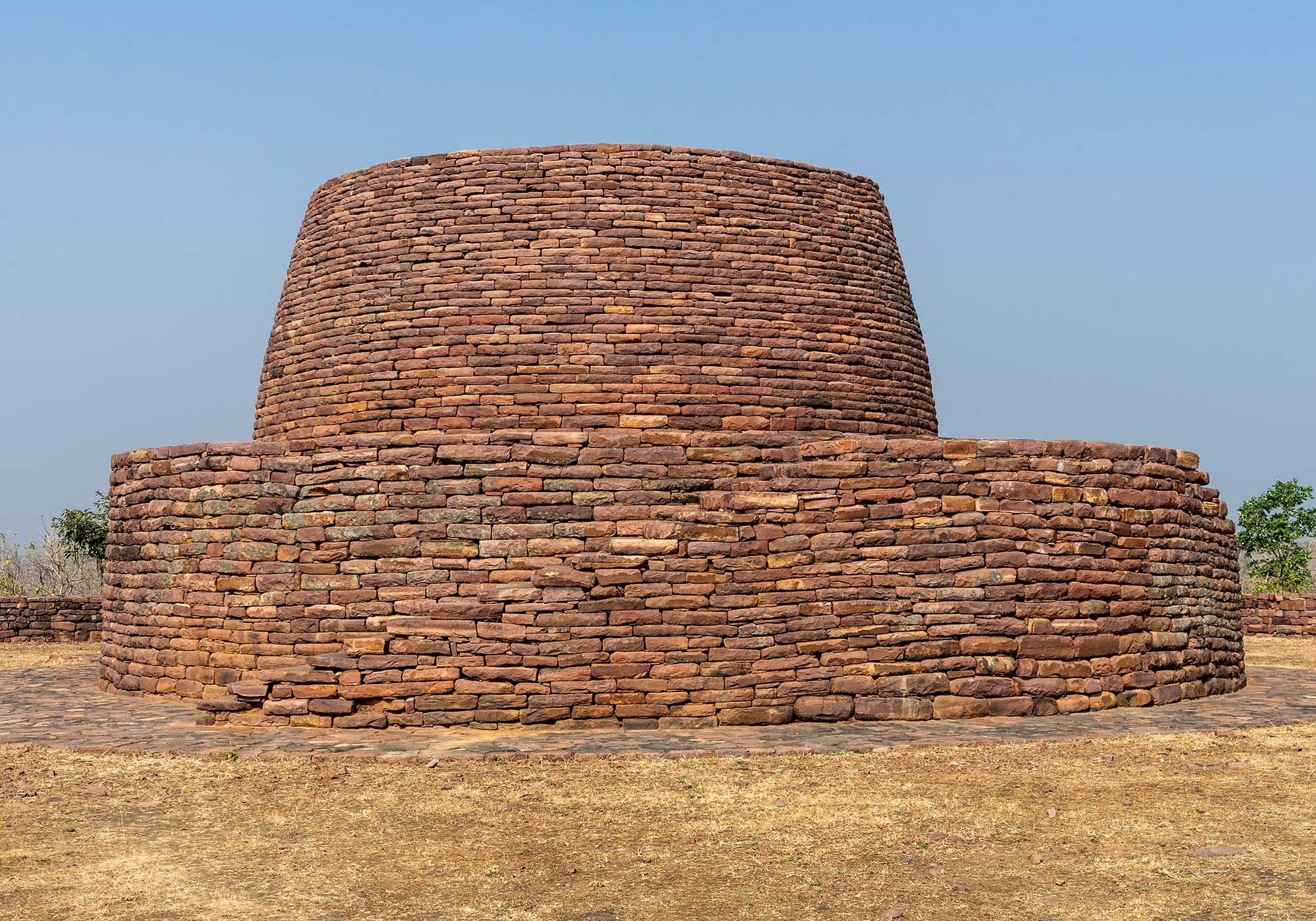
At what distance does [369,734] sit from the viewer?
8.50 metres

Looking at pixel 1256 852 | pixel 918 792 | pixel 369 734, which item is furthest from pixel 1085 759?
pixel 369 734

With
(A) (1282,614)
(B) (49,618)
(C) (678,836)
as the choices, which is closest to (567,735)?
(C) (678,836)

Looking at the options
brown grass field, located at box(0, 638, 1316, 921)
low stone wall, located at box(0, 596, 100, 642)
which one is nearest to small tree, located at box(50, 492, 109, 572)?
low stone wall, located at box(0, 596, 100, 642)

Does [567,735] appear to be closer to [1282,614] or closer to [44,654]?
[44,654]

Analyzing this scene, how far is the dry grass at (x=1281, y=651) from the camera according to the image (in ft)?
49.7

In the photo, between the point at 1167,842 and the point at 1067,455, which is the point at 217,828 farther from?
the point at 1067,455

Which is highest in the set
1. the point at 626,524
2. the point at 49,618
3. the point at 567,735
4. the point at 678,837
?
the point at 626,524

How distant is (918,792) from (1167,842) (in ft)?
4.23

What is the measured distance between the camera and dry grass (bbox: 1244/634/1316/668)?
15148 mm

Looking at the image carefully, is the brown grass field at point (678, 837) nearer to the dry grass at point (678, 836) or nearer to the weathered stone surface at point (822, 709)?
the dry grass at point (678, 836)

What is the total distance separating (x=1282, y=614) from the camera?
20.3 meters

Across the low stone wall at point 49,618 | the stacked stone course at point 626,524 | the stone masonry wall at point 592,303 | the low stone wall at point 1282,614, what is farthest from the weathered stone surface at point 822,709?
the low stone wall at point 49,618

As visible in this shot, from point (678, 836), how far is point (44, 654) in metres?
13.7

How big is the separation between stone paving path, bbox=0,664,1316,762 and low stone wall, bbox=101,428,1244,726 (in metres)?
0.24
